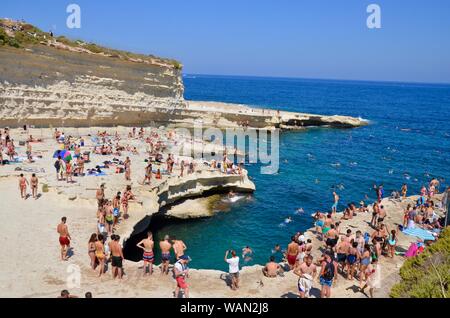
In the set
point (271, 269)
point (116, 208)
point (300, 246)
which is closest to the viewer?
point (271, 269)

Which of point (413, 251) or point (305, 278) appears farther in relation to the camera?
point (413, 251)

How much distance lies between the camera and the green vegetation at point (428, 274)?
37.5 feet

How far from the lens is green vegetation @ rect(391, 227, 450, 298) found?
37.5ft

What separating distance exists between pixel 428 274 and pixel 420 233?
258 inches

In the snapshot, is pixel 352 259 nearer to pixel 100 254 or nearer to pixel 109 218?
pixel 100 254

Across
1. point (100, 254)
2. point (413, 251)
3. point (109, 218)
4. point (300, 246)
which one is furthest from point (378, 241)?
point (109, 218)

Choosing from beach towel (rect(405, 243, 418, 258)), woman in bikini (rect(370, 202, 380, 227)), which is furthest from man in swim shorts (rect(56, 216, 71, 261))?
woman in bikini (rect(370, 202, 380, 227))

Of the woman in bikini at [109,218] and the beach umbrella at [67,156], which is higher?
the beach umbrella at [67,156]

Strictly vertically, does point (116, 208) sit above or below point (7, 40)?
below

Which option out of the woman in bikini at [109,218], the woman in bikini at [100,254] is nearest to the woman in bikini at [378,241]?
the woman in bikini at [100,254]

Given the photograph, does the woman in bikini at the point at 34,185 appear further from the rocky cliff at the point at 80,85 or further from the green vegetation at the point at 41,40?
the green vegetation at the point at 41,40

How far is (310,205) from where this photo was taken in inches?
1096

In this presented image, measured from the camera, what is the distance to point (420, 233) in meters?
18.9

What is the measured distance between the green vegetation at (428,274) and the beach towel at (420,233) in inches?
85.6
